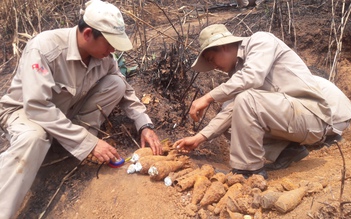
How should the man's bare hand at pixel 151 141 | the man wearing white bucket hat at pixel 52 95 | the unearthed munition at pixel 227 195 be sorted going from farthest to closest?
the man's bare hand at pixel 151 141 < the man wearing white bucket hat at pixel 52 95 < the unearthed munition at pixel 227 195

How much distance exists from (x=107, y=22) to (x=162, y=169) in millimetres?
1153

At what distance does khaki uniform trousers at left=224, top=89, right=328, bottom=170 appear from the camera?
2840mm

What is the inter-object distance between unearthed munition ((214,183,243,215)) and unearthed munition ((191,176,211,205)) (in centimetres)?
14

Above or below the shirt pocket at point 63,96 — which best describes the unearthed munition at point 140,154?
below

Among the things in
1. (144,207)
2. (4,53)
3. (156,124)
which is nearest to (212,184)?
(144,207)

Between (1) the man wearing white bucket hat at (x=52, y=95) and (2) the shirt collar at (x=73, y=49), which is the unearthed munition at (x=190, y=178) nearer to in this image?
(1) the man wearing white bucket hat at (x=52, y=95)

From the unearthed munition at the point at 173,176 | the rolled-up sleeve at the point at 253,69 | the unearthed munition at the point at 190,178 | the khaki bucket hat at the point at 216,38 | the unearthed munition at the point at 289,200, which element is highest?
the khaki bucket hat at the point at 216,38

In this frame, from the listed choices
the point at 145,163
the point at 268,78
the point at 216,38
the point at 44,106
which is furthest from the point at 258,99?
the point at 44,106

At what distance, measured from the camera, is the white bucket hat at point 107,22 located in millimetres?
2826

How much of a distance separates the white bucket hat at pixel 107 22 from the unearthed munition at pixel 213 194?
119cm

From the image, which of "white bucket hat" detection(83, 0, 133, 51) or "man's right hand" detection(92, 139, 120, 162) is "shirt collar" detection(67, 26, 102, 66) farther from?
"man's right hand" detection(92, 139, 120, 162)

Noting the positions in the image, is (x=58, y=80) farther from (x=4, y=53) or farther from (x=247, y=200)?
(x=4, y=53)

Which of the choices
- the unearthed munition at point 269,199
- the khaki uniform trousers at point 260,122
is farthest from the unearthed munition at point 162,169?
the unearthed munition at point 269,199

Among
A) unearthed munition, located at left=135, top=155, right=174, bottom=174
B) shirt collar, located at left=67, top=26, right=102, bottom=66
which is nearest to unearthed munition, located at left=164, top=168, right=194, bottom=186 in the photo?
unearthed munition, located at left=135, top=155, right=174, bottom=174
